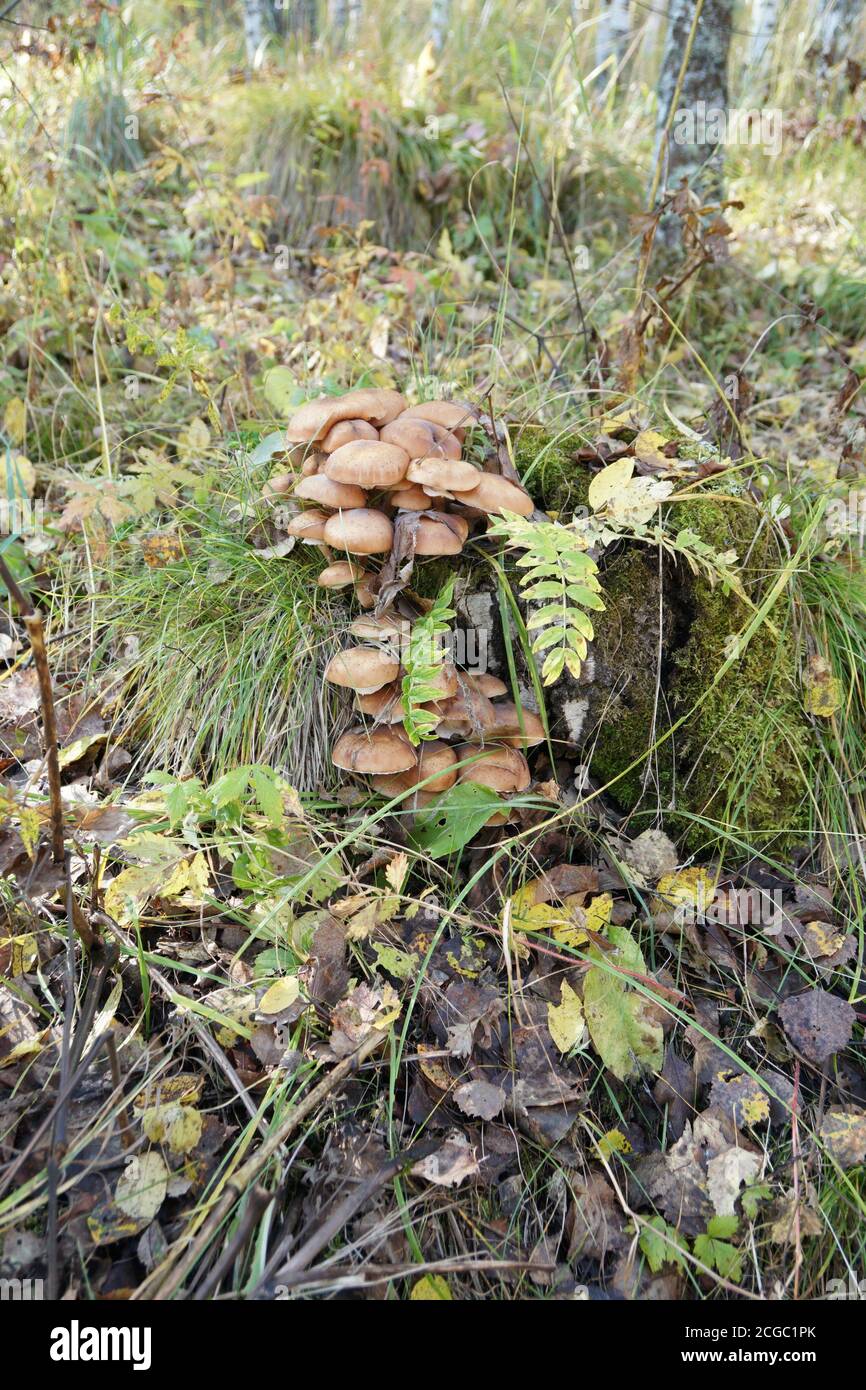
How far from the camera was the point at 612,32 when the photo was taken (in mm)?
7789

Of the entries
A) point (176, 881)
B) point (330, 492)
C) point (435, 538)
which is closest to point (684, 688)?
point (435, 538)

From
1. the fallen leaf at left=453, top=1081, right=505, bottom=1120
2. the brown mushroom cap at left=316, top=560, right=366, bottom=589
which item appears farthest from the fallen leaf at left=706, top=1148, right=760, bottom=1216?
the brown mushroom cap at left=316, top=560, right=366, bottom=589

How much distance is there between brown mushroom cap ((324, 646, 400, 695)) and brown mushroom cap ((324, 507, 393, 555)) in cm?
30

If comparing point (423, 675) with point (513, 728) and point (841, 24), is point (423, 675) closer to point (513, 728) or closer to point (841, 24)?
point (513, 728)

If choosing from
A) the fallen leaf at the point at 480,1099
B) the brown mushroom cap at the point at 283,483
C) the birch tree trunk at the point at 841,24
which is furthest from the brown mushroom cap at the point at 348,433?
the birch tree trunk at the point at 841,24

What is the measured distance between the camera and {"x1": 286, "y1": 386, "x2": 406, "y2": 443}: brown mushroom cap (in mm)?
2416

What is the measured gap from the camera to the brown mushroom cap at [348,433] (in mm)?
2375

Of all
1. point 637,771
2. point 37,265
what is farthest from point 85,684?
point 37,265

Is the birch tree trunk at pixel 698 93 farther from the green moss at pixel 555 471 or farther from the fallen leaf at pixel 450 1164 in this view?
the fallen leaf at pixel 450 1164

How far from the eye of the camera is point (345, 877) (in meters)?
2.33

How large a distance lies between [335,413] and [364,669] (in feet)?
2.56

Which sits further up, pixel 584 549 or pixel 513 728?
pixel 584 549
